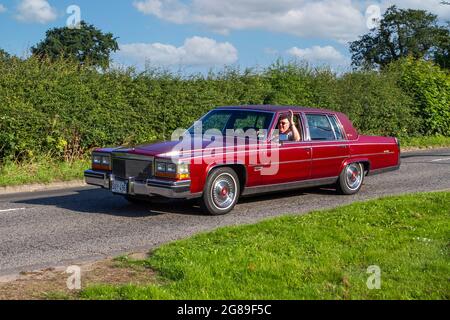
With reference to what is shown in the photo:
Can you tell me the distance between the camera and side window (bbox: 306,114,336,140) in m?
10.8

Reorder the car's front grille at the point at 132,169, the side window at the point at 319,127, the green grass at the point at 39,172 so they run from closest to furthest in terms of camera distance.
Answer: the car's front grille at the point at 132,169 < the side window at the point at 319,127 < the green grass at the point at 39,172

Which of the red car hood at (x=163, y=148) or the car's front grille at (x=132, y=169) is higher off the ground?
the red car hood at (x=163, y=148)

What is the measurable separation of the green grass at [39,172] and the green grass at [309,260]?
6.93 m

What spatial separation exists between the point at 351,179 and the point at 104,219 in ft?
15.6

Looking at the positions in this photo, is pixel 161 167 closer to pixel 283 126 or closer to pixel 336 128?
pixel 283 126

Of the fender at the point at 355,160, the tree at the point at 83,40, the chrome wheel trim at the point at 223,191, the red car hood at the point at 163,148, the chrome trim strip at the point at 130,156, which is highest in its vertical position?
the tree at the point at 83,40

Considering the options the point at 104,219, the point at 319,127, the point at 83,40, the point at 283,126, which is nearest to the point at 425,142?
the point at 319,127

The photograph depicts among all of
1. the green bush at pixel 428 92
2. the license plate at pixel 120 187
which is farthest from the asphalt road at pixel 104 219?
the green bush at pixel 428 92

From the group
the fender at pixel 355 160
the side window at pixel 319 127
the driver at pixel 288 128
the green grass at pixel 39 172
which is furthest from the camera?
the green grass at pixel 39 172

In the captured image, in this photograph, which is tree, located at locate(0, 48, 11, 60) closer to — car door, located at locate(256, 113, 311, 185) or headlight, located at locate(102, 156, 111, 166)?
headlight, located at locate(102, 156, 111, 166)

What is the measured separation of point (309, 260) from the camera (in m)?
6.18

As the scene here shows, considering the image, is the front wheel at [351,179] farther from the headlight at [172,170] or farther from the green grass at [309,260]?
the headlight at [172,170]

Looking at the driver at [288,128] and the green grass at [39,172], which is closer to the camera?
the driver at [288,128]

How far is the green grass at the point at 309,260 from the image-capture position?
204 inches
